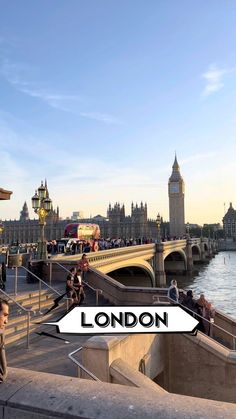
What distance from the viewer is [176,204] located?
181000mm

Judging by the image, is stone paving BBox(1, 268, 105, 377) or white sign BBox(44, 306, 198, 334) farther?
stone paving BBox(1, 268, 105, 377)

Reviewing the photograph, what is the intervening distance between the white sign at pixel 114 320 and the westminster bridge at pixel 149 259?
1382cm

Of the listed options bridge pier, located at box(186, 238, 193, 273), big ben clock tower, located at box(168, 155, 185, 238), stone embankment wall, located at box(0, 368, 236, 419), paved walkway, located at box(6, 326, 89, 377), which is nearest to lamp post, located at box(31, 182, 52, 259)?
paved walkway, located at box(6, 326, 89, 377)

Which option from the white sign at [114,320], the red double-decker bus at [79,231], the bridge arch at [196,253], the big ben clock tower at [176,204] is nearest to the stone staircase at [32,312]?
the white sign at [114,320]

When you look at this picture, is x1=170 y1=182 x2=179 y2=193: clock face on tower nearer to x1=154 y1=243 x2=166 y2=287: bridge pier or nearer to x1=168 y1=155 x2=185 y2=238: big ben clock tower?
x1=168 y1=155 x2=185 y2=238: big ben clock tower

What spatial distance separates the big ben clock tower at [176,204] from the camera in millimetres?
168750

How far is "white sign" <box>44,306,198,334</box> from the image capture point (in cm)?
395

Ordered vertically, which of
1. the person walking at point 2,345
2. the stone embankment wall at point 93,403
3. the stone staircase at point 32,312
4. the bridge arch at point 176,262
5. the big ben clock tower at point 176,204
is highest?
the big ben clock tower at point 176,204

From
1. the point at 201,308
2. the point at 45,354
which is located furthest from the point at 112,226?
the point at 45,354

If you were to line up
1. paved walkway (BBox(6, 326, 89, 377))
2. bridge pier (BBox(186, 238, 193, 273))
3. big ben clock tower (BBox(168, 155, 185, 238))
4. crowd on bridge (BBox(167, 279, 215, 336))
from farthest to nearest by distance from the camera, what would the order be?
big ben clock tower (BBox(168, 155, 185, 238)) → bridge pier (BBox(186, 238, 193, 273)) → crowd on bridge (BBox(167, 279, 215, 336)) → paved walkway (BBox(6, 326, 89, 377))

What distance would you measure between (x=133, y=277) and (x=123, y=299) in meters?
45.7

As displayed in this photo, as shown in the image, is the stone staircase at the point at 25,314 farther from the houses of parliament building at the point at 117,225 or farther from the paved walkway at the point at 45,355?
the houses of parliament building at the point at 117,225

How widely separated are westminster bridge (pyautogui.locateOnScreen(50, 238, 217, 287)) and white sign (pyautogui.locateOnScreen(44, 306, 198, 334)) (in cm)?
1382

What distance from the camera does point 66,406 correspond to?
3.18 m
